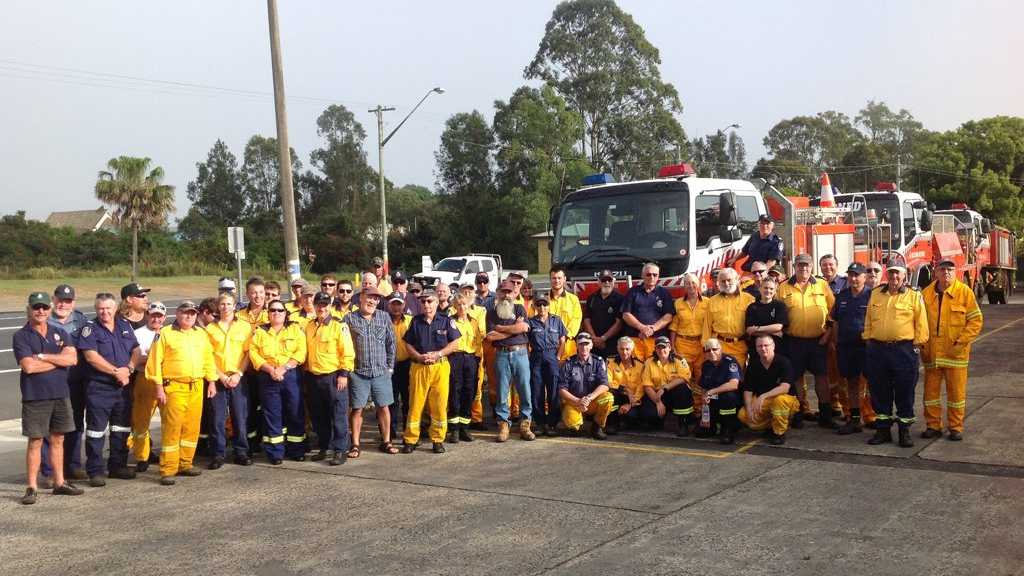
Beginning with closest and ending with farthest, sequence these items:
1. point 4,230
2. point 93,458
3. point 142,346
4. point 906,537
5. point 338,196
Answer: point 906,537 < point 93,458 < point 142,346 < point 4,230 < point 338,196

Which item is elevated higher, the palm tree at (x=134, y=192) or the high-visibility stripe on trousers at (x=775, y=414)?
the palm tree at (x=134, y=192)

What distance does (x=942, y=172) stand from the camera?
50594mm

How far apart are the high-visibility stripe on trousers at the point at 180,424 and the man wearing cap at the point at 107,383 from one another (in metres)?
0.43

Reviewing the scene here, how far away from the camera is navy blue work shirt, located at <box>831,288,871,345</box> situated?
967 centimetres

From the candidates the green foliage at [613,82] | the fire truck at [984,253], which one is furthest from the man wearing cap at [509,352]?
the green foliage at [613,82]

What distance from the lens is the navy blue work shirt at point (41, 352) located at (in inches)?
306

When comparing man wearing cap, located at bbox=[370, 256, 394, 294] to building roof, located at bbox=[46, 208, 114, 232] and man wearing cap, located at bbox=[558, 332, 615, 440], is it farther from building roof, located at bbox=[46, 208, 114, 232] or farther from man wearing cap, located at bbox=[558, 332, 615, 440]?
building roof, located at bbox=[46, 208, 114, 232]

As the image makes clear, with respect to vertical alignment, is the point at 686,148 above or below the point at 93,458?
above

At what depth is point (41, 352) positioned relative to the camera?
7852mm

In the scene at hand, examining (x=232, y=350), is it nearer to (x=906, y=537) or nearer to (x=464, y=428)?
(x=464, y=428)

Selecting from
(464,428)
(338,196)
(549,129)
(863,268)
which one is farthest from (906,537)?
(338,196)

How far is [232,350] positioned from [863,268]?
22.2ft

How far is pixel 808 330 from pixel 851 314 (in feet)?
1.56

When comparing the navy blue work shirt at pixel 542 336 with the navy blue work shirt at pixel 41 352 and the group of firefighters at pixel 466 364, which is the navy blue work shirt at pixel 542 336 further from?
the navy blue work shirt at pixel 41 352
